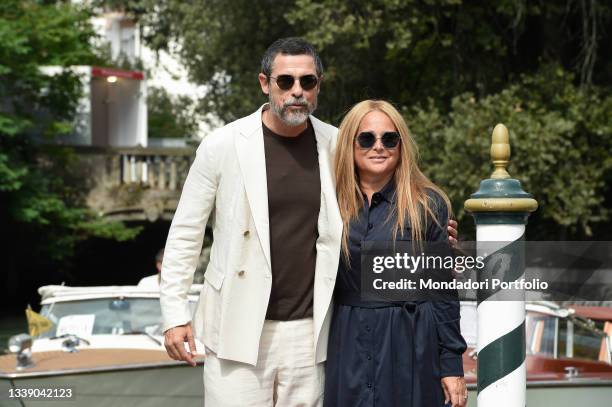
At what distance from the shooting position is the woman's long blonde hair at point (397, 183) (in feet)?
13.5

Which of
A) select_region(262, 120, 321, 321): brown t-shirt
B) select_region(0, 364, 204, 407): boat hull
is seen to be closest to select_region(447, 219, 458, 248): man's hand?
select_region(262, 120, 321, 321): brown t-shirt

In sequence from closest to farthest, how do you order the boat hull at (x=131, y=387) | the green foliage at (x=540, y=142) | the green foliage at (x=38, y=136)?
the boat hull at (x=131, y=387) < the green foliage at (x=540, y=142) < the green foliage at (x=38, y=136)

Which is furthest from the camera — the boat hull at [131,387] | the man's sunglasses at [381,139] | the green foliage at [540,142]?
the green foliage at [540,142]

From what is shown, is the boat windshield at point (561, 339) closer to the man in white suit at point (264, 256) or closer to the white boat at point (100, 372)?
the white boat at point (100, 372)

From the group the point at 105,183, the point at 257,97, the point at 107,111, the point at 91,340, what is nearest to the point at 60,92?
the point at 105,183

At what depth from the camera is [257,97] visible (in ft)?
56.7

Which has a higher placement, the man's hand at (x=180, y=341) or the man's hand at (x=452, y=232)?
the man's hand at (x=452, y=232)

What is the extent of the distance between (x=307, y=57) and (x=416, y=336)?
40.9 inches

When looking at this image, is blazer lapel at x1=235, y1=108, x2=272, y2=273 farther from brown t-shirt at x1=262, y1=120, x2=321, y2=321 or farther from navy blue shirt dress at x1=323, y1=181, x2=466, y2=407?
navy blue shirt dress at x1=323, y1=181, x2=466, y2=407

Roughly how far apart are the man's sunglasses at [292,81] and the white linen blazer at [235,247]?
0.57ft

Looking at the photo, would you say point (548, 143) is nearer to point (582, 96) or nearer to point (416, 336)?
point (582, 96)

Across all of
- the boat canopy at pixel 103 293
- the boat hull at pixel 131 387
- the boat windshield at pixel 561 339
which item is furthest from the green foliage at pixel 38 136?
the boat hull at pixel 131 387

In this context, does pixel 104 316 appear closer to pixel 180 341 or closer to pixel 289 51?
pixel 180 341

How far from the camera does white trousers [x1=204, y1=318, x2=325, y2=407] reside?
13.5ft
